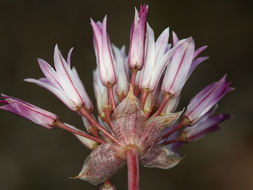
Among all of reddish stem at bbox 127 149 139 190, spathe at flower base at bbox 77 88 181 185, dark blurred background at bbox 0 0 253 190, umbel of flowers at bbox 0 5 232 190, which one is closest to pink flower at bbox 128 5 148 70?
umbel of flowers at bbox 0 5 232 190

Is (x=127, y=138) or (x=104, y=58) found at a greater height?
(x=104, y=58)

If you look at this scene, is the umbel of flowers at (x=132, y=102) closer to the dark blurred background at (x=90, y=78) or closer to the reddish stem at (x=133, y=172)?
the reddish stem at (x=133, y=172)

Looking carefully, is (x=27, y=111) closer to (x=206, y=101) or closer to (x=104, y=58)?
(x=104, y=58)

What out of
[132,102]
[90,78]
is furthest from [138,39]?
[90,78]

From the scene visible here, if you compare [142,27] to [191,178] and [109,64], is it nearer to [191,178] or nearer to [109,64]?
[109,64]

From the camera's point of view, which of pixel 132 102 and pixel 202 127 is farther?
pixel 202 127

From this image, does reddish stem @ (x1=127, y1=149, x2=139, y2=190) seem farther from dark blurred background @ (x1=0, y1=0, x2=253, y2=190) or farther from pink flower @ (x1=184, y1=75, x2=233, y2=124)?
dark blurred background @ (x1=0, y1=0, x2=253, y2=190)

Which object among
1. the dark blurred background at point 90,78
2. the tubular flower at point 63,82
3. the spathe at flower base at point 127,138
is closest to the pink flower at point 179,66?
the spathe at flower base at point 127,138
